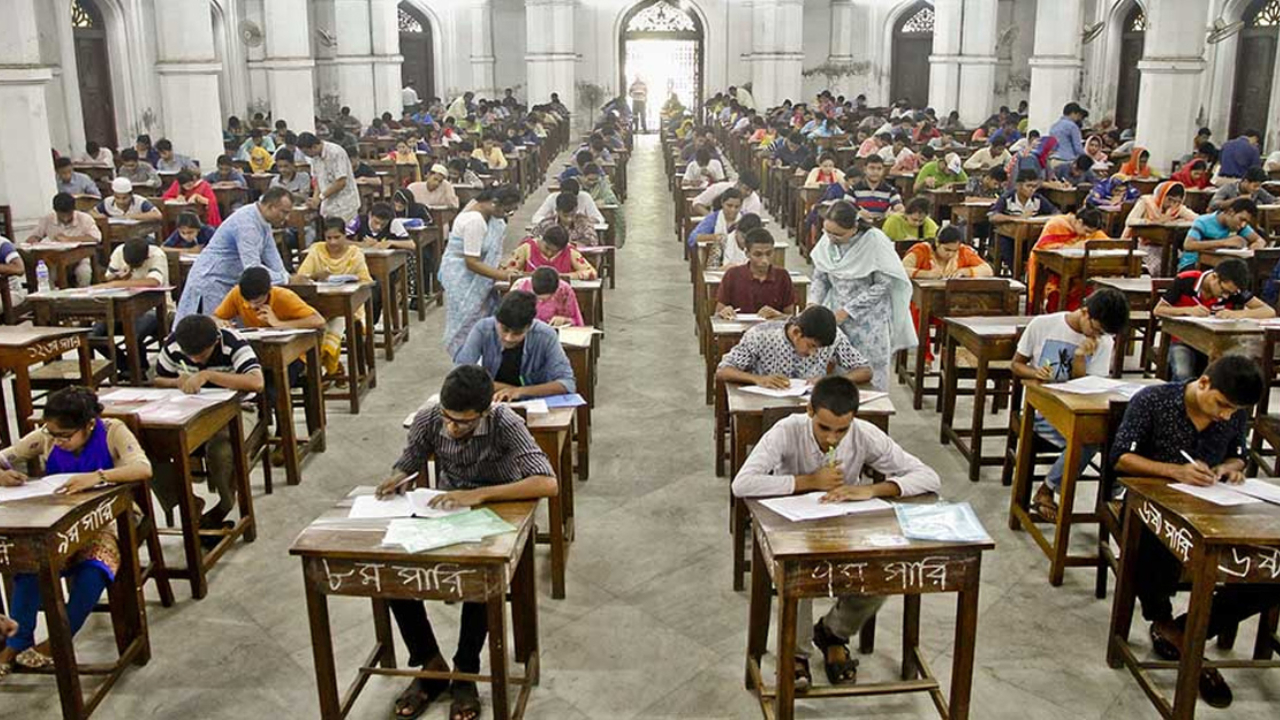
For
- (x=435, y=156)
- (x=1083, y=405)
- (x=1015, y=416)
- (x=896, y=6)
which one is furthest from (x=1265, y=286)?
(x=896, y=6)

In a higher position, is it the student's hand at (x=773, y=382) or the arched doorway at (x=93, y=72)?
the arched doorway at (x=93, y=72)

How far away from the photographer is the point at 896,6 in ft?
97.7

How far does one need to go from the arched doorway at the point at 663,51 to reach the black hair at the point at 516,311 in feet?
88.3

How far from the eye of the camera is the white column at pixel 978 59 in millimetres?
21969

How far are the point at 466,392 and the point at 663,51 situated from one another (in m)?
29.5

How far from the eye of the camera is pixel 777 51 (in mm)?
28953

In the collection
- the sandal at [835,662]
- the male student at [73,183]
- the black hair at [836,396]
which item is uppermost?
the male student at [73,183]

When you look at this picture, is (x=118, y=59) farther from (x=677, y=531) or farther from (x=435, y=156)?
(x=677, y=531)

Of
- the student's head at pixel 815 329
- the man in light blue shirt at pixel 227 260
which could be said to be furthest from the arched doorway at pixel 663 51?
the student's head at pixel 815 329

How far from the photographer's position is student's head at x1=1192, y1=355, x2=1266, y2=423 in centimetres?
407

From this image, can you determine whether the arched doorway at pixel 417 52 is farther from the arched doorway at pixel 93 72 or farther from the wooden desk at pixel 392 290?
the wooden desk at pixel 392 290

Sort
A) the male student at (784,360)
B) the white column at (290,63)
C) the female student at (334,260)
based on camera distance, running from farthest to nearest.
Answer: the white column at (290,63) < the female student at (334,260) < the male student at (784,360)

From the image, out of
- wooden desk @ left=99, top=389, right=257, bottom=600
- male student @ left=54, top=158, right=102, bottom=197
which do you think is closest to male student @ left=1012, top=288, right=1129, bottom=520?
wooden desk @ left=99, top=389, right=257, bottom=600

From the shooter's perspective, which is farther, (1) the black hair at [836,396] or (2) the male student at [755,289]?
(2) the male student at [755,289]
